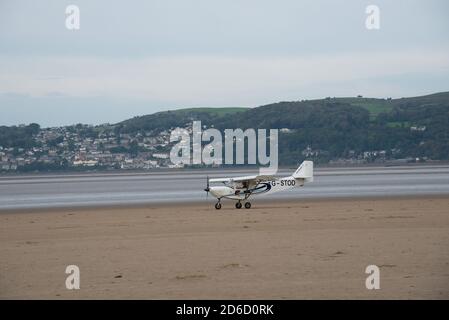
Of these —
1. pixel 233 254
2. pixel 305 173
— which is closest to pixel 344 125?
pixel 305 173

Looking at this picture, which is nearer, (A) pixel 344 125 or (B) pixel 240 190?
(B) pixel 240 190

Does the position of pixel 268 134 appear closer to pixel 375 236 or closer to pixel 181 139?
pixel 181 139

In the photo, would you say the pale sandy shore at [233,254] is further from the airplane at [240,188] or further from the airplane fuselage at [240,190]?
the airplane fuselage at [240,190]

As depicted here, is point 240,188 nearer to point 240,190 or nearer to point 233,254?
point 240,190

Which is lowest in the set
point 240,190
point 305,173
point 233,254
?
point 233,254

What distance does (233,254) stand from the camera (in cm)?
2095

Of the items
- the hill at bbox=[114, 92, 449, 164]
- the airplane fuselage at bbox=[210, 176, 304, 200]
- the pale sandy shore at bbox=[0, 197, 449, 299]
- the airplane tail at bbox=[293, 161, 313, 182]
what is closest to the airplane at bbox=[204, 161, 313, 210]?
the airplane fuselage at bbox=[210, 176, 304, 200]

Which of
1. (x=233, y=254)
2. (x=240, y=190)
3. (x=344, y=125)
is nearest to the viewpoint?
(x=233, y=254)

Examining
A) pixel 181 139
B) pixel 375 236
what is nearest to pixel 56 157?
pixel 181 139

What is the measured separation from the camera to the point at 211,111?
176m

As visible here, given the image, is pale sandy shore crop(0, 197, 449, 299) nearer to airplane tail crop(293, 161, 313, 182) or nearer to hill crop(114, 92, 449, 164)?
airplane tail crop(293, 161, 313, 182)

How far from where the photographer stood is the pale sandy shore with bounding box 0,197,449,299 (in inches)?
637
